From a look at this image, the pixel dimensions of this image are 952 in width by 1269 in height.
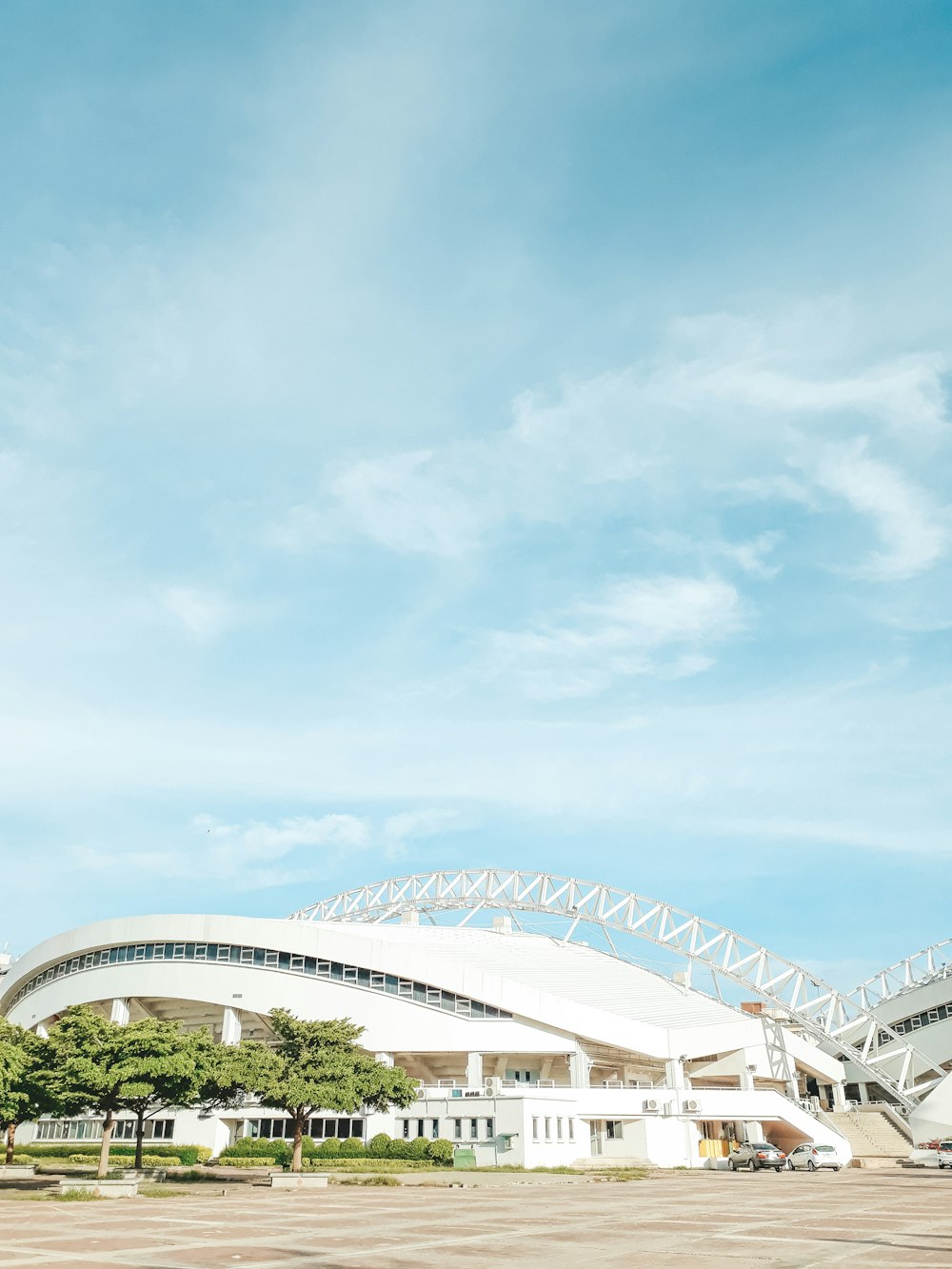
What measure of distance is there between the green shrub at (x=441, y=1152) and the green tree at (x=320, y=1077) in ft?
11.8

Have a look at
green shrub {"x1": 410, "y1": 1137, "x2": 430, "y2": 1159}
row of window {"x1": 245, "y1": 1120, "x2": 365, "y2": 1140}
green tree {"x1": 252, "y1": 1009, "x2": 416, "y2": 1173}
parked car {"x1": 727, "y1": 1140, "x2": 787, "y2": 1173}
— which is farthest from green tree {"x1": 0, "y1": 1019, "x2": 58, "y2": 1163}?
parked car {"x1": 727, "y1": 1140, "x2": 787, "y2": 1173}

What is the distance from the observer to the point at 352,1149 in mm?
57062

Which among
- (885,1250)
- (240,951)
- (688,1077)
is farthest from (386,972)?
(885,1250)

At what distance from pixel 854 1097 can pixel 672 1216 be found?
76577mm

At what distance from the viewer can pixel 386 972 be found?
68.0 metres

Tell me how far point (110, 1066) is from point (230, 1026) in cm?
2652

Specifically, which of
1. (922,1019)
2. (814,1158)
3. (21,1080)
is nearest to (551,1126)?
(814,1158)

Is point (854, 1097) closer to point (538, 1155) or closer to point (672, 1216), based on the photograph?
point (538, 1155)

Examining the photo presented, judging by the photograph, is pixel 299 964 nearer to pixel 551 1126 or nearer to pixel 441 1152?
pixel 441 1152

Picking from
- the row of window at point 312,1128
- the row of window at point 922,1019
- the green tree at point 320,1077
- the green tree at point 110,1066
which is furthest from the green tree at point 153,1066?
the row of window at point 922,1019

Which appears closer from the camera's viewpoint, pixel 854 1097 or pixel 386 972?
pixel 386 972

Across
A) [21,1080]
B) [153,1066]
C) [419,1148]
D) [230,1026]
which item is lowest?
[419,1148]

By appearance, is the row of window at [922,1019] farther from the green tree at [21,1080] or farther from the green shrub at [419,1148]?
the green tree at [21,1080]

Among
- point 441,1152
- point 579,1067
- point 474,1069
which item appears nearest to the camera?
point 441,1152
